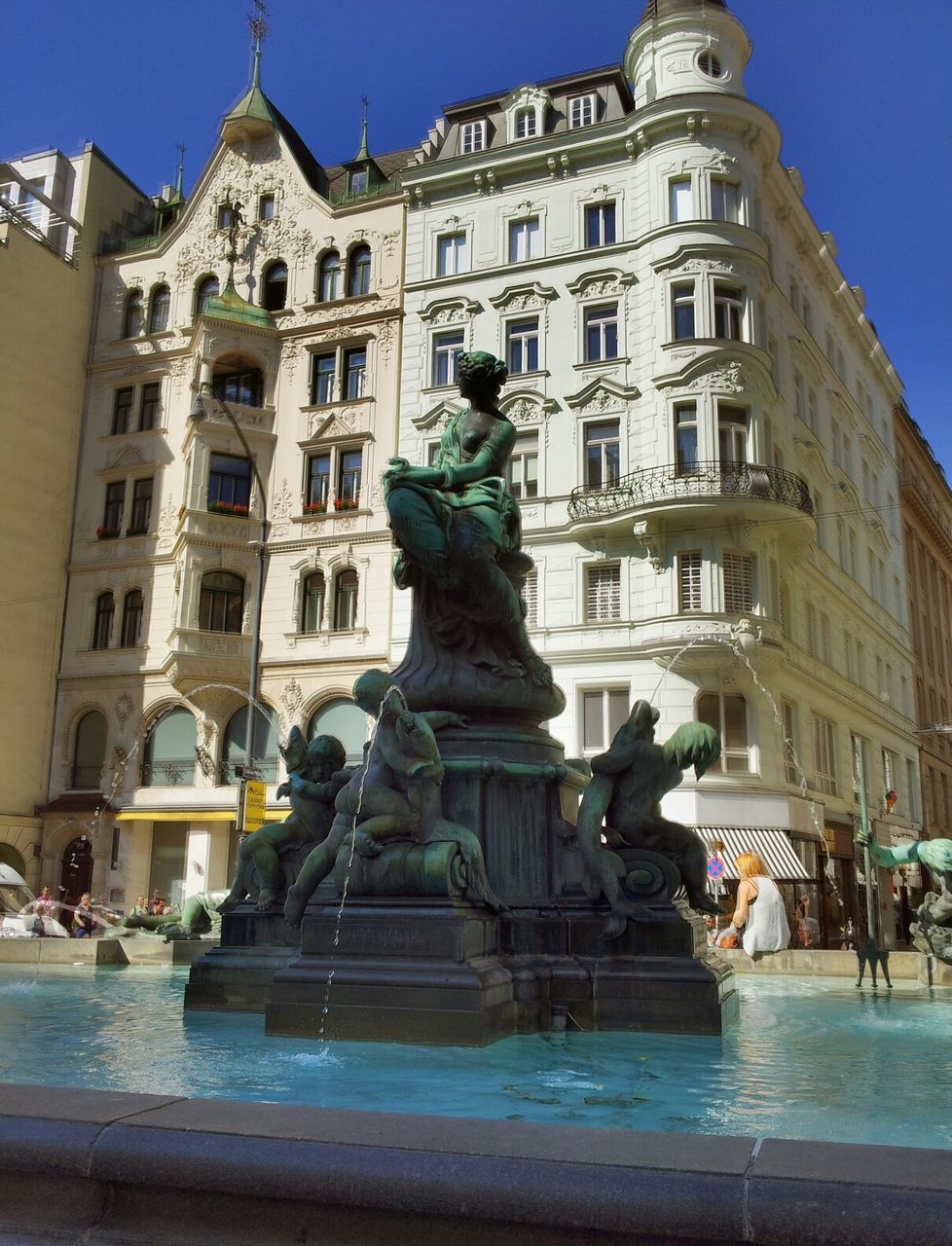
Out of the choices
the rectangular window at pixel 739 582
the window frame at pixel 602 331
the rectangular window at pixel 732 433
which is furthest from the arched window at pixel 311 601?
the rectangular window at pixel 732 433

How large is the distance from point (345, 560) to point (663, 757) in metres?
26.1

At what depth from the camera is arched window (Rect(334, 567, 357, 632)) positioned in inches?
1281

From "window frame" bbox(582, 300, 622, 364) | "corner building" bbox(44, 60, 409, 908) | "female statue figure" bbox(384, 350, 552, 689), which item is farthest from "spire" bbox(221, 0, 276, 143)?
"female statue figure" bbox(384, 350, 552, 689)

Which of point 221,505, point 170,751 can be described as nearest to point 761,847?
point 170,751

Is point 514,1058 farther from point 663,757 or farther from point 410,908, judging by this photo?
point 663,757

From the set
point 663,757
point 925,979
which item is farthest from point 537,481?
point 663,757

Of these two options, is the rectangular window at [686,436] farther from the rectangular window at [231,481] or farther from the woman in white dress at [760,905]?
the woman in white dress at [760,905]

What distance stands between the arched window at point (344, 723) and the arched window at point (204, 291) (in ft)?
46.7

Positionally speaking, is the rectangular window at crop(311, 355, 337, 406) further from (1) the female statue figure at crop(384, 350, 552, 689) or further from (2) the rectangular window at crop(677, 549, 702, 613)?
(1) the female statue figure at crop(384, 350, 552, 689)

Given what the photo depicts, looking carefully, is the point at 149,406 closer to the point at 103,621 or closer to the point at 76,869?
the point at 103,621

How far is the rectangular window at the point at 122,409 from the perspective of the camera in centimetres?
3697

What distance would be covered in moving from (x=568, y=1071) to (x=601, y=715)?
23740 millimetres

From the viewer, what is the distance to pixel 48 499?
35.5 m

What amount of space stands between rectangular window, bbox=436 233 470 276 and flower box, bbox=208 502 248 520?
9153 mm
